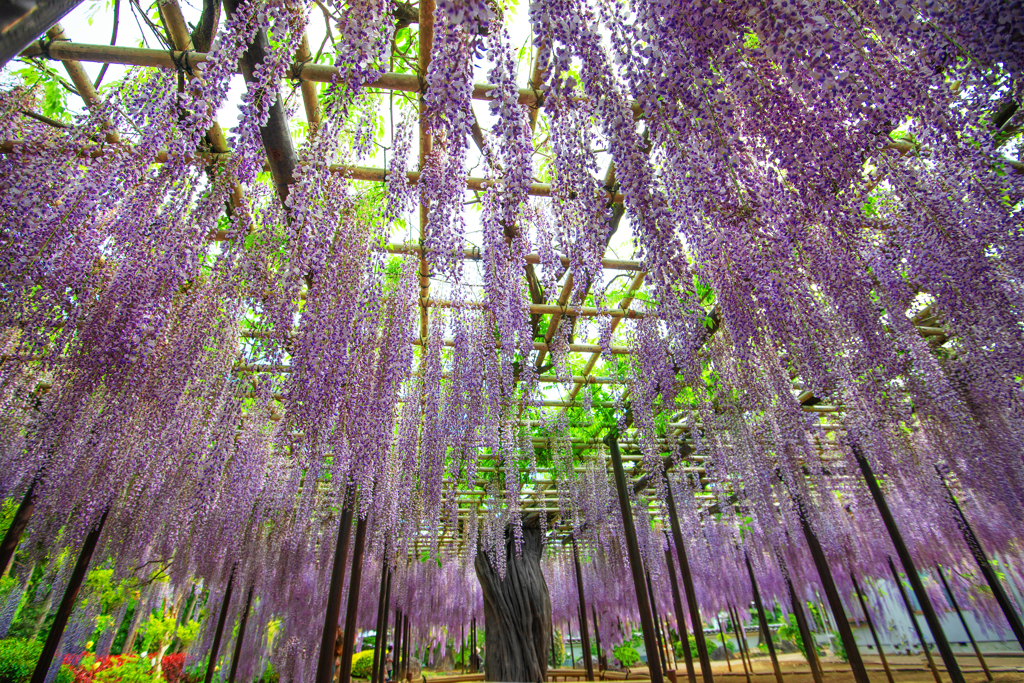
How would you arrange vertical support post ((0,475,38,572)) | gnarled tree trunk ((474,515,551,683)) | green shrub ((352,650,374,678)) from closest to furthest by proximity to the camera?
vertical support post ((0,475,38,572)) → gnarled tree trunk ((474,515,551,683)) → green shrub ((352,650,374,678))

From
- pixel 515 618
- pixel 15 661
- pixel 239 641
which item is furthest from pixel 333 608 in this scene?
pixel 15 661

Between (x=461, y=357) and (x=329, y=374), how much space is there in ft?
5.35

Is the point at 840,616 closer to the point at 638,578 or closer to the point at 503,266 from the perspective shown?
the point at 638,578

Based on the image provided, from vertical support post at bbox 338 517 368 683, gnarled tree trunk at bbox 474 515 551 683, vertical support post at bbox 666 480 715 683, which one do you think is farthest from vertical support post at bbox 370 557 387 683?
vertical support post at bbox 666 480 715 683

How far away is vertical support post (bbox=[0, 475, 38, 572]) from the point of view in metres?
4.98

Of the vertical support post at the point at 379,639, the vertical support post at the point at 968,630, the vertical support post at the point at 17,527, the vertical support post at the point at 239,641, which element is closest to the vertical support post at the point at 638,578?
the vertical support post at the point at 379,639

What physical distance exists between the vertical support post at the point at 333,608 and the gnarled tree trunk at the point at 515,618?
559 centimetres

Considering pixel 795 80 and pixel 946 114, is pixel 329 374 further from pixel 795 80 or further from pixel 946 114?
pixel 946 114

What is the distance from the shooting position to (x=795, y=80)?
6.20 feet

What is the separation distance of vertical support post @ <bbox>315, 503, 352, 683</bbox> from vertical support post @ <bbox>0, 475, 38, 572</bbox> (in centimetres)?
367

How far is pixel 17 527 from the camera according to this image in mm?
5184

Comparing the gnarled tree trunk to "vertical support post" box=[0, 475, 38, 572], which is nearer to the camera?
"vertical support post" box=[0, 475, 38, 572]

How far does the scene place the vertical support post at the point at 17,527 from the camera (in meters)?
4.98

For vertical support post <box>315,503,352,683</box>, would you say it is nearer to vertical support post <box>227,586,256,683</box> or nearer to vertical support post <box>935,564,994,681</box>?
vertical support post <box>227,586,256,683</box>
